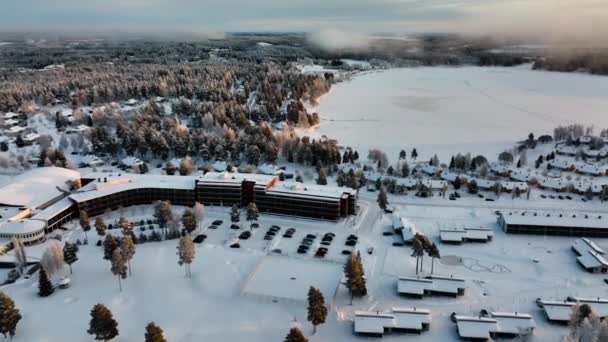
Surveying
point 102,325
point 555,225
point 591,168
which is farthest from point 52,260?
point 591,168

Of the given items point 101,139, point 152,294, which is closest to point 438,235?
point 152,294

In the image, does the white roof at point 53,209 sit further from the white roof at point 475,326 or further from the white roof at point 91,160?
the white roof at point 475,326

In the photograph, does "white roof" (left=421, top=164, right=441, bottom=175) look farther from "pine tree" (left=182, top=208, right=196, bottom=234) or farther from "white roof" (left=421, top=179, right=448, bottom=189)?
"pine tree" (left=182, top=208, right=196, bottom=234)

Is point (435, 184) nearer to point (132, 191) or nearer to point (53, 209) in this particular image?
point (132, 191)

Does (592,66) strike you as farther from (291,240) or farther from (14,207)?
(14,207)

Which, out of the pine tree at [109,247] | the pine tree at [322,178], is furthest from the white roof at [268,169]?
the pine tree at [109,247]

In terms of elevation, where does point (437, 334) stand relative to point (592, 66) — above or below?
below

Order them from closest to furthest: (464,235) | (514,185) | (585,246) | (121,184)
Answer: (585,246) → (464,235) → (121,184) → (514,185)
